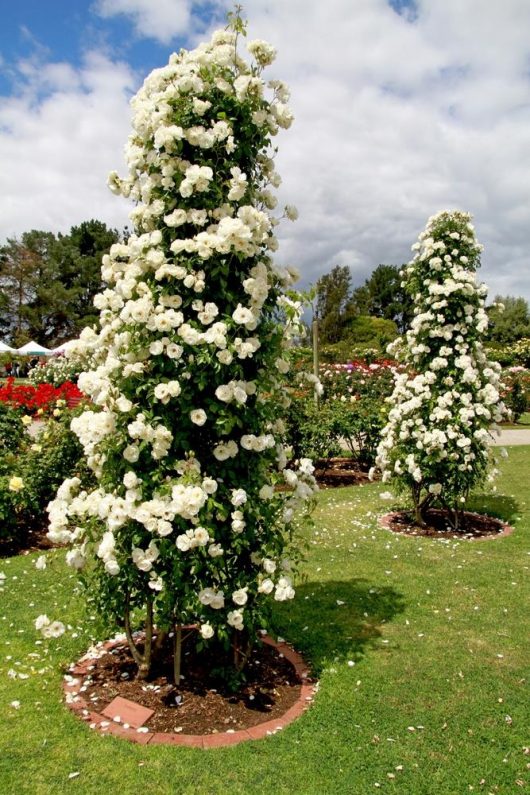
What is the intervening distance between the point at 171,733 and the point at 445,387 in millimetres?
5084

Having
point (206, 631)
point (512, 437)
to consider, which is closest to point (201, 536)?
point (206, 631)

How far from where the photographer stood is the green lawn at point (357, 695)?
2.87 meters

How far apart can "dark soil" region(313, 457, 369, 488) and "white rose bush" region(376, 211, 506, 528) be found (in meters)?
2.98

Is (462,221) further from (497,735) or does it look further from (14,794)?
(14,794)

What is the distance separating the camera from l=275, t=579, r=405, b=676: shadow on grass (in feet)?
13.8

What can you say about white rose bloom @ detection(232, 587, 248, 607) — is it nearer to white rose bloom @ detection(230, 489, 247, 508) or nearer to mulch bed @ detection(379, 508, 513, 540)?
white rose bloom @ detection(230, 489, 247, 508)

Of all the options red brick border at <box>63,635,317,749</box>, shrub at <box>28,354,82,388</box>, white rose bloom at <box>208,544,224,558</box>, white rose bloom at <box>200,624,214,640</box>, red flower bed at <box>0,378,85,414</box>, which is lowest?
red brick border at <box>63,635,317,749</box>

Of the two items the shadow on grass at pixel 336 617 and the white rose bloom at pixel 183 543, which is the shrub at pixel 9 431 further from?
the white rose bloom at pixel 183 543

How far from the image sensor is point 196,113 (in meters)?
3.31

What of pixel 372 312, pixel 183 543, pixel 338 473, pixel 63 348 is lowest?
pixel 338 473

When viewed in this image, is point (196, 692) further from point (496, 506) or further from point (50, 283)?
point (50, 283)

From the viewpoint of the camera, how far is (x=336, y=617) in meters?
4.76

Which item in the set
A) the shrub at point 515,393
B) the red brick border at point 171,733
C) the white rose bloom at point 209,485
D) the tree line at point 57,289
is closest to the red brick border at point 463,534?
the red brick border at point 171,733

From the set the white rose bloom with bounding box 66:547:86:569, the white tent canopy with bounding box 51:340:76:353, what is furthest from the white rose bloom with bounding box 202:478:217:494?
the white tent canopy with bounding box 51:340:76:353
